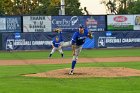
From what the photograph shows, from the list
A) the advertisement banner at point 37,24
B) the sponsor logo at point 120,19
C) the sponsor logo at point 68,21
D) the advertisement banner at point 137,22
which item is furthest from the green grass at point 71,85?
the sponsor logo at point 120,19

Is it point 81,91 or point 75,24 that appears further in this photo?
point 75,24

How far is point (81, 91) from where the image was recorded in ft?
39.6

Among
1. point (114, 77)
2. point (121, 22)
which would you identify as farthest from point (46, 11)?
point (114, 77)

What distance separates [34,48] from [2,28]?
4.10 m

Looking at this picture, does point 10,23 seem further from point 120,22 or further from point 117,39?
point 120,22

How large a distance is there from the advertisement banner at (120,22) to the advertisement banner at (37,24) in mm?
7043

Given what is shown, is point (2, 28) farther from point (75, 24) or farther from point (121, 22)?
point (121, 22)

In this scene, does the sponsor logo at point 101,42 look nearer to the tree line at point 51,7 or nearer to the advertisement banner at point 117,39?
the advertisement banner at point 117,39

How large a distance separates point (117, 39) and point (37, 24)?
29.9 feet

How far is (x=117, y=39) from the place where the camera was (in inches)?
1884

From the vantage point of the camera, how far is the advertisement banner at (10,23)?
4659cm

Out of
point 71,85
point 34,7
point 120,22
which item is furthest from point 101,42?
point 34,7

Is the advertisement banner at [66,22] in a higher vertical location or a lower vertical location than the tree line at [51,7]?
lower

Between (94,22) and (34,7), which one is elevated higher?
(34,7)
